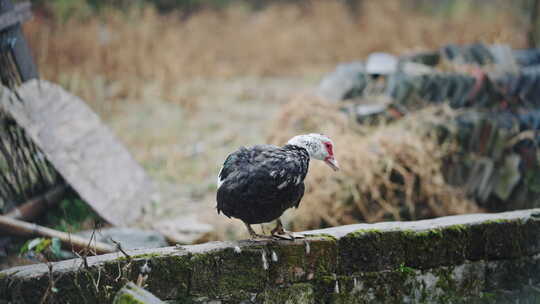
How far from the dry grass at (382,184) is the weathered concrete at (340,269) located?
51.7 inches

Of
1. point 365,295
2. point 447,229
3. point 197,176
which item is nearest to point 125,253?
point 365,295

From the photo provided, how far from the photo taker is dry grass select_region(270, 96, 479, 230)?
4008 millimetres

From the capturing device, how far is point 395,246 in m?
2.53

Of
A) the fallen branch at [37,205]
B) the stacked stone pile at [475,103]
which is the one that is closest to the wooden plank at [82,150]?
the fallen branch at [37,205]

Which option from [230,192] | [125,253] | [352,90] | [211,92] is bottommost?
[211,92]

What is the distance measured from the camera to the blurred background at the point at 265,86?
415 cm

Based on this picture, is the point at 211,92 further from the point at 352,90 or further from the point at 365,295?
the point at 365,295

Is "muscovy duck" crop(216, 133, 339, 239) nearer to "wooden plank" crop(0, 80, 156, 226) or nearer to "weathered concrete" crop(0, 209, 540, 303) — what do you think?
"weathered concrete" crop(0, 209, 540, 303)

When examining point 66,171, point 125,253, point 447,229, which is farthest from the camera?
point 66,171

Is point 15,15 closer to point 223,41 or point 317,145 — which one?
point 317,145

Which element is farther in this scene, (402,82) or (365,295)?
(402,82)

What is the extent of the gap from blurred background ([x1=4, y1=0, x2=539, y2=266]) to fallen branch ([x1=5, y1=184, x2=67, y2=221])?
76 cm

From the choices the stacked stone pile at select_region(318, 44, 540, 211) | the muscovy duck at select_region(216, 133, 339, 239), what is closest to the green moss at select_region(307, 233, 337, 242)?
the muscovy duck at select_region(216, 133, 339, 239)

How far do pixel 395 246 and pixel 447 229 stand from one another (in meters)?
0.30
